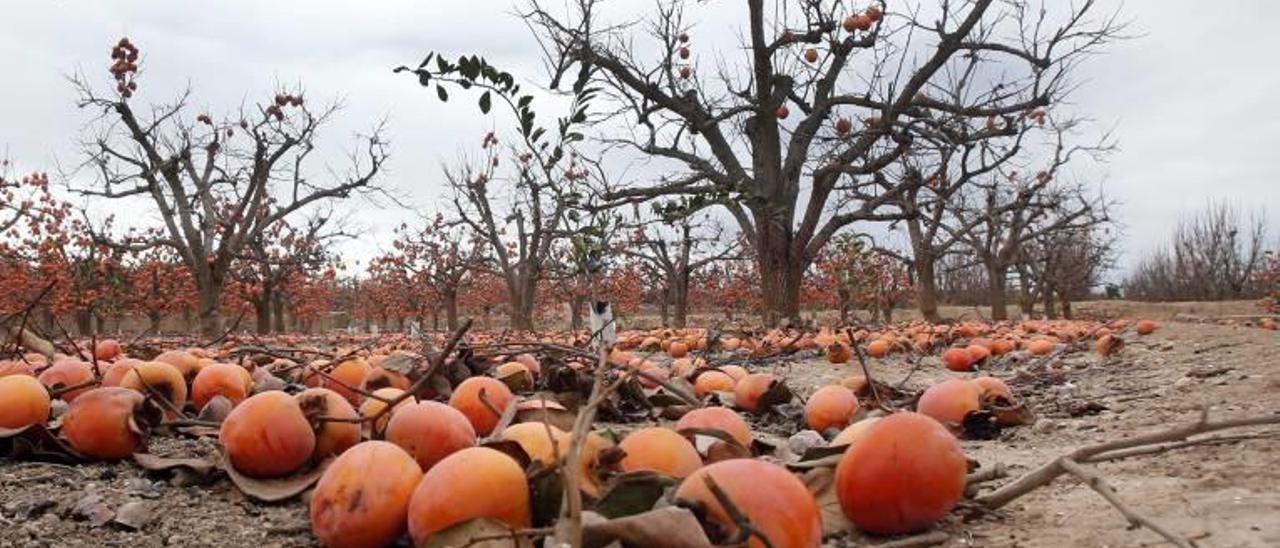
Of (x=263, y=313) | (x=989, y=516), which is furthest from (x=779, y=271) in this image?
(x=263, y=313)

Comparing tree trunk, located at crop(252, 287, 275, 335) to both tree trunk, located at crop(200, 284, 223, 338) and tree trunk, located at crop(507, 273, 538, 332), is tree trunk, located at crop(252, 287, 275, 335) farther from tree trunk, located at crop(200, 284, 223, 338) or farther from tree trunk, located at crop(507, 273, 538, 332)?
tree trunk, located at crop(507, 273, 538, 332)

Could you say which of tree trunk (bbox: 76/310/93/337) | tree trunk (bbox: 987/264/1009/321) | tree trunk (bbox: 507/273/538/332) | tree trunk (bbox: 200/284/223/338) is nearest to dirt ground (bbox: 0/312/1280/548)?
tree trunk (bbox: 200/284/223/338)

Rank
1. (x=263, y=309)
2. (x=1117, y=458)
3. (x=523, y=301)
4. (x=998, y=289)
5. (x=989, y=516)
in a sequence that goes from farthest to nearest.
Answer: (x=263, y=309), (x=998, y=289), (x=523, y=301), (x=989, y=516), (x=1117, y=458)

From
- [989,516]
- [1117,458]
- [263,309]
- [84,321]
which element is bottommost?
[989,516]

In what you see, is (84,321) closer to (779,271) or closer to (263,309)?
(263,309)

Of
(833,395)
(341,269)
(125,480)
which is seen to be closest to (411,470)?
(125,480)

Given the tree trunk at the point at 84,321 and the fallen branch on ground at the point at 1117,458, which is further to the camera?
the tree trunk at the point at 84,321

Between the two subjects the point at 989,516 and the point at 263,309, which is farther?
the point at 263,309

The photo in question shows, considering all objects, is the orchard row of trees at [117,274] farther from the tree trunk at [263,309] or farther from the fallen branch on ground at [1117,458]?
the fallen branch on ground at [1117,458]

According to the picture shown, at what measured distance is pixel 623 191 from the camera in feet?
48.0

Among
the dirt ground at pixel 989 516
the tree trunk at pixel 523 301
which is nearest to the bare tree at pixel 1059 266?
the tree trunk at pixel 523 301

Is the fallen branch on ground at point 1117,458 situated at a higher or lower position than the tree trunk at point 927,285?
lower

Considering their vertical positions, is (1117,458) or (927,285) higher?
(927,285)

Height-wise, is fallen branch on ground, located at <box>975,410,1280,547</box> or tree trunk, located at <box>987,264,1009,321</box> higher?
tree trunk, located at <box>987,264,1009,321</box>
